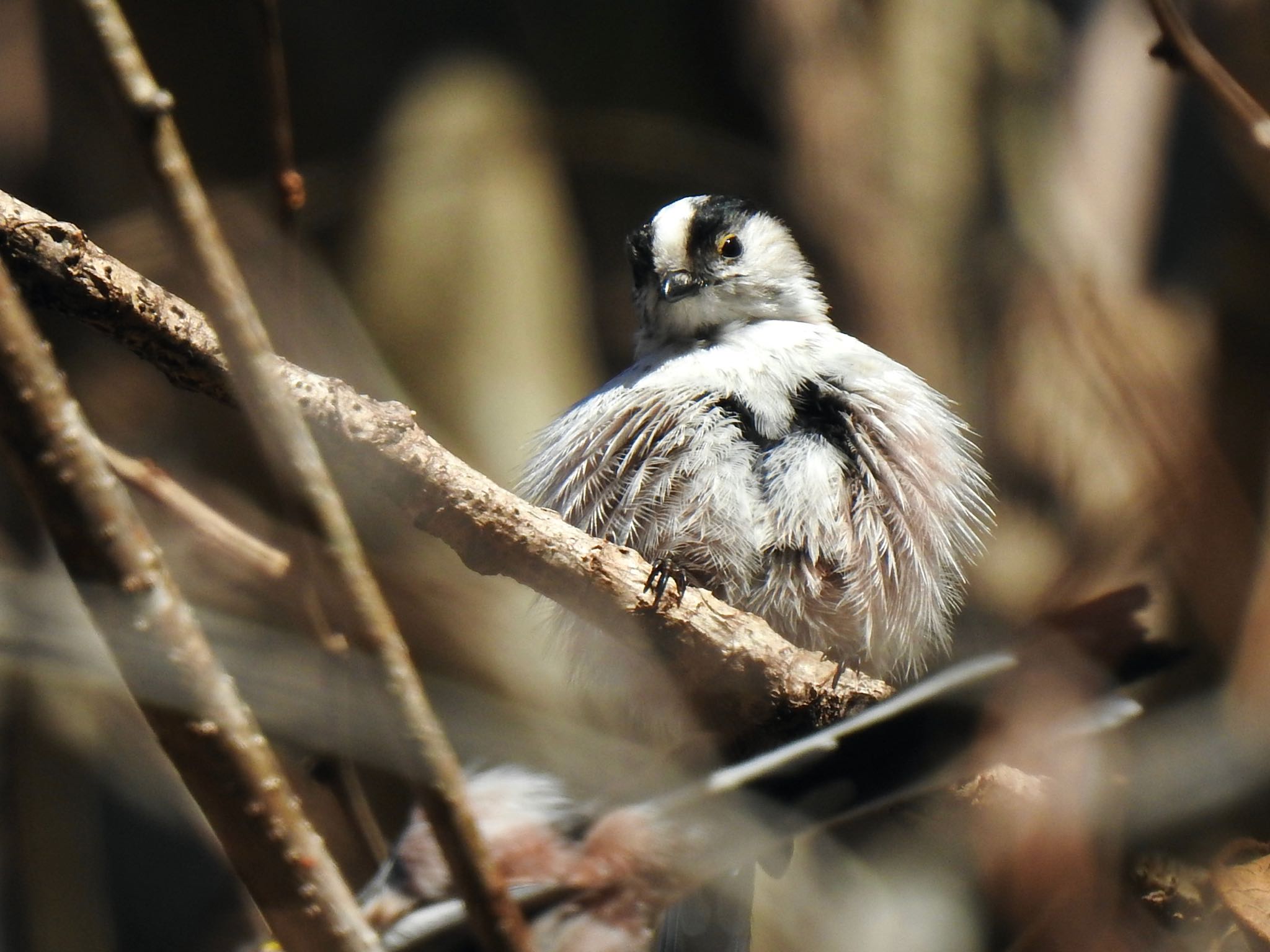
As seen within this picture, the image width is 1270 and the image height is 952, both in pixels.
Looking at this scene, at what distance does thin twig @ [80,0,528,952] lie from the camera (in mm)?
1121

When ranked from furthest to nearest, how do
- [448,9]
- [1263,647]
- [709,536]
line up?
[448,9], [1263,647], [709,536]

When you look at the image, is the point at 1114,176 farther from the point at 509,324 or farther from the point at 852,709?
the point at 852,709

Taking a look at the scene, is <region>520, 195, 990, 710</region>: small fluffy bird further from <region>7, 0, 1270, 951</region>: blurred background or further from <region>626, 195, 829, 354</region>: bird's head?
<region>7, 0, 1270, 951</region>: blurred background

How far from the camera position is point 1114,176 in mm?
5914

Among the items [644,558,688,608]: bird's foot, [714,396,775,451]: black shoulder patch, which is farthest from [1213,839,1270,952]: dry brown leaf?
[714,396,775,451]: black shoulder patch

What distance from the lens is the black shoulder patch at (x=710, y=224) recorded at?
3.96 meters

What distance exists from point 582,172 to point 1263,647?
441 cm

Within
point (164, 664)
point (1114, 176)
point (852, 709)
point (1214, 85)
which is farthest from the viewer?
point (1114, 176)

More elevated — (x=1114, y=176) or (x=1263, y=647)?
(x=1114, y=176)

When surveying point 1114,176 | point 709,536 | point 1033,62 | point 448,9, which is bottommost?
point 709,536

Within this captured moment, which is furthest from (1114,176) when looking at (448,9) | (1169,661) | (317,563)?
(317,563)

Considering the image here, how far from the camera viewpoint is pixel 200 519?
2518mm

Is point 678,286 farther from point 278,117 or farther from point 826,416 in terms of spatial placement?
point 278,117

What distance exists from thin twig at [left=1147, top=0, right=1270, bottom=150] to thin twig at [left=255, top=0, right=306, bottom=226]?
66.4 inches
